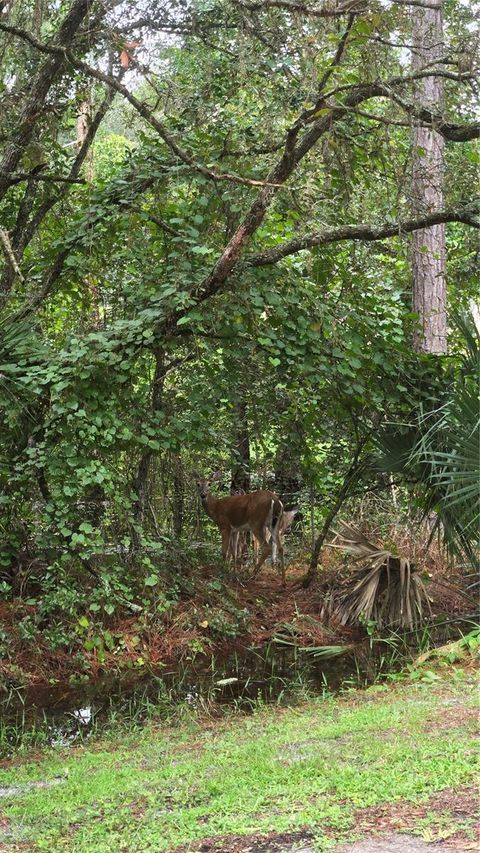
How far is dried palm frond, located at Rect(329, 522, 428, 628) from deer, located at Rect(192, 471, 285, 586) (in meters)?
1.62

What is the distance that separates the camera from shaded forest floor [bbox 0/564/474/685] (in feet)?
29.1

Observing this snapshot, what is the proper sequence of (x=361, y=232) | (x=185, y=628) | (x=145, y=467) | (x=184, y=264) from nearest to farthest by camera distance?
(x=361, y=232)
(x=184, y=264)
(x=185, y=628)
(x=145, y=467)

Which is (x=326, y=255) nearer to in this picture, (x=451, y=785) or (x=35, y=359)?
(x=35, y=359)

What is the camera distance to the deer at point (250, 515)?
11789 mm

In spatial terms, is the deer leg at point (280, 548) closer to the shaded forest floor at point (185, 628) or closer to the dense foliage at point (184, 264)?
the shaded forest floor at point (185, 628)

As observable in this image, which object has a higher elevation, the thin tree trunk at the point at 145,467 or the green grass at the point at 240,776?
the thin tree trunk at the point at 145,467

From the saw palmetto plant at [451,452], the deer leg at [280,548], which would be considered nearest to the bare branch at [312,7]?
the saw palmetto plant at [451,452]

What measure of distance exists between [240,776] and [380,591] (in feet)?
17.0

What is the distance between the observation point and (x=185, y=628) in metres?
9.77

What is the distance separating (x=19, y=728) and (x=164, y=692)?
132 cm

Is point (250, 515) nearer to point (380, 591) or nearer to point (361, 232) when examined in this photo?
point (380, 591)

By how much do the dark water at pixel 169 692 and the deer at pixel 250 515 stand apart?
268cm

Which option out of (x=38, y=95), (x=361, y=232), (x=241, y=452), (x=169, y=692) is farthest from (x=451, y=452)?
(x=38, y=95)

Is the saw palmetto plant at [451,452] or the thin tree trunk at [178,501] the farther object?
the thin tree trunk at [178,501]
